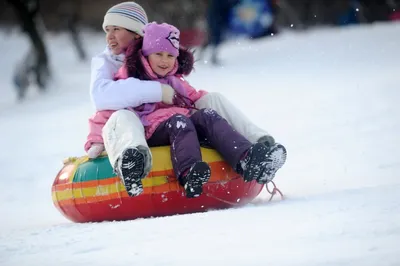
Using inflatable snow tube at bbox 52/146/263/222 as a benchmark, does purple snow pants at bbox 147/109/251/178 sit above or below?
above

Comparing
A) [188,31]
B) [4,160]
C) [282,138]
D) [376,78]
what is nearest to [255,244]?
[282,138]

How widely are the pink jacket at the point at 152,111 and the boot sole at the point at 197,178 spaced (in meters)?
0.52

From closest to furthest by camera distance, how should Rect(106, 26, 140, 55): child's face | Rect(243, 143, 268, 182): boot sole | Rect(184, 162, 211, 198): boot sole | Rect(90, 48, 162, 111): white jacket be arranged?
Rect(184, 162, 211, 198): boot sole, Rect(243, 143, 268, 182): boot sole, Rect(90, 48, 162, 111): white jacket, Rect(106, 26, 140, 55): child's face

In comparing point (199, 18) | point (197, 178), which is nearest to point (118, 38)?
point (197, 178)

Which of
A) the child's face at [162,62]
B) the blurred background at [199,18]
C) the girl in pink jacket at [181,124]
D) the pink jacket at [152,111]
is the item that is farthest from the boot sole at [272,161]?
the blurred background at [199,18]

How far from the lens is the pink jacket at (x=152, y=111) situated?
485 cm

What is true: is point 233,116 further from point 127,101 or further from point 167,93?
point 127,101

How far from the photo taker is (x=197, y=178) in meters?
4.41

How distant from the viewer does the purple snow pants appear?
4.52 m

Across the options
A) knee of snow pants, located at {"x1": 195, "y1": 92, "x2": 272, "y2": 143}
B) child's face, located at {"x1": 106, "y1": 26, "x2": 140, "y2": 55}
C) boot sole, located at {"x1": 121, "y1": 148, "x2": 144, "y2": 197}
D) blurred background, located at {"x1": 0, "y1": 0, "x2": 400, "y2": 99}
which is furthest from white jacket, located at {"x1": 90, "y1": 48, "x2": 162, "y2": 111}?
blurred background, located at {"x1": 0, "y1": 0, "x2": 400, "y2": 99}

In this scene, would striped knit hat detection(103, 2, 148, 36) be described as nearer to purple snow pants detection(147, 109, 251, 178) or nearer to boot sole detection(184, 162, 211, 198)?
purple snow pants detection(147, 109, 251, 178)

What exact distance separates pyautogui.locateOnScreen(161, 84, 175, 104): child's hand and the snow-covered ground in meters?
0.81

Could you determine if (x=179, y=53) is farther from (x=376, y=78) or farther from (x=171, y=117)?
(x=376, y=78)

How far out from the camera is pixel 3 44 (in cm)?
2242
